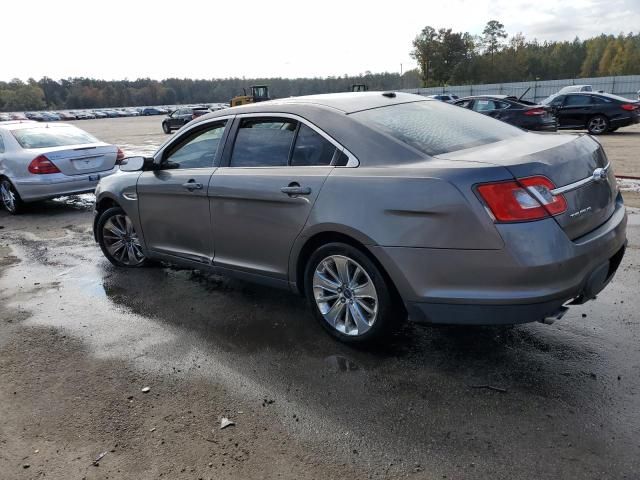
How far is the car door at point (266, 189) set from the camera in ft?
11.9

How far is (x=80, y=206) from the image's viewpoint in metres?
9.83

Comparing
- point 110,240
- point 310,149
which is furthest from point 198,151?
point 110,240

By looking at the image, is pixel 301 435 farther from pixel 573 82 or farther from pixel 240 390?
pixel 573 82

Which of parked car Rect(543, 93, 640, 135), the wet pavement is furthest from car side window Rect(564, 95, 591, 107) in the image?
the wet pavement

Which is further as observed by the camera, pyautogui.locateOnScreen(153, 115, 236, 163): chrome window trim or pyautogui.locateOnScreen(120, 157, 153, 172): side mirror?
pyautogui.locateOnScreen(120, 157, 153, 172): side mirror

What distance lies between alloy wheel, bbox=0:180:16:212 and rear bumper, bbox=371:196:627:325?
8.18 meters

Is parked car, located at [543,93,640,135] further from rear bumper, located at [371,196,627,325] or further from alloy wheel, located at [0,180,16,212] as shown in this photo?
rear bumper, located at [371,196,627,325]

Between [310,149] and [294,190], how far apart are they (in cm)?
32

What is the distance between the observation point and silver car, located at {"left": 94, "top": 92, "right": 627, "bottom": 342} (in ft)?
9.33

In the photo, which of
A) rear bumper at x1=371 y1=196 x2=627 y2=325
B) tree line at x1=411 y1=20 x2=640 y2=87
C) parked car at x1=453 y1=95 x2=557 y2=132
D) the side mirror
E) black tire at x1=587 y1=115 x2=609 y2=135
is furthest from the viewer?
tree line at x1=411 y1=20 x2=640 y2=87

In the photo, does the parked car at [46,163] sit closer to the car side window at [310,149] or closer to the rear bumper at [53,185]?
the rear bumper at [53,185]

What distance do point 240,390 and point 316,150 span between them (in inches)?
65.3

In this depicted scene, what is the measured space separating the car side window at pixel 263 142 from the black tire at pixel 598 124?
615 inches

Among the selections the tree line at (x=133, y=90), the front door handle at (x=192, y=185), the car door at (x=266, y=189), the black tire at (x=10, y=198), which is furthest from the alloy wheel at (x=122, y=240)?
the tree line at (x=133, y=90)
